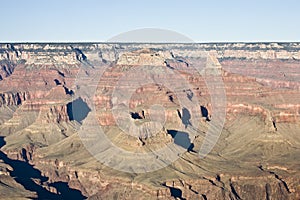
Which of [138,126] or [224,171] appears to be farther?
[138,126]

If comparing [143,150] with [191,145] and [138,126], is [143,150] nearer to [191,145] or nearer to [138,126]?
[138,126]

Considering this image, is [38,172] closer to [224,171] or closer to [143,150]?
[143,150]

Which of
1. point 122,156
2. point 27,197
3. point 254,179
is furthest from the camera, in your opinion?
point 122,156

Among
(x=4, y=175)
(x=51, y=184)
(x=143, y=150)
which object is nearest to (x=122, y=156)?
(x=143, y=150)

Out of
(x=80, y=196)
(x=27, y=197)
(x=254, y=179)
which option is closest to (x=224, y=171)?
(x=254, y=179)

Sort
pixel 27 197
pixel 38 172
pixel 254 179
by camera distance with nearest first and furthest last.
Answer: pixel 27 197, pixel 254 179, pixel 38 172

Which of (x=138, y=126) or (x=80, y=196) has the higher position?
(x=138, y=126)
